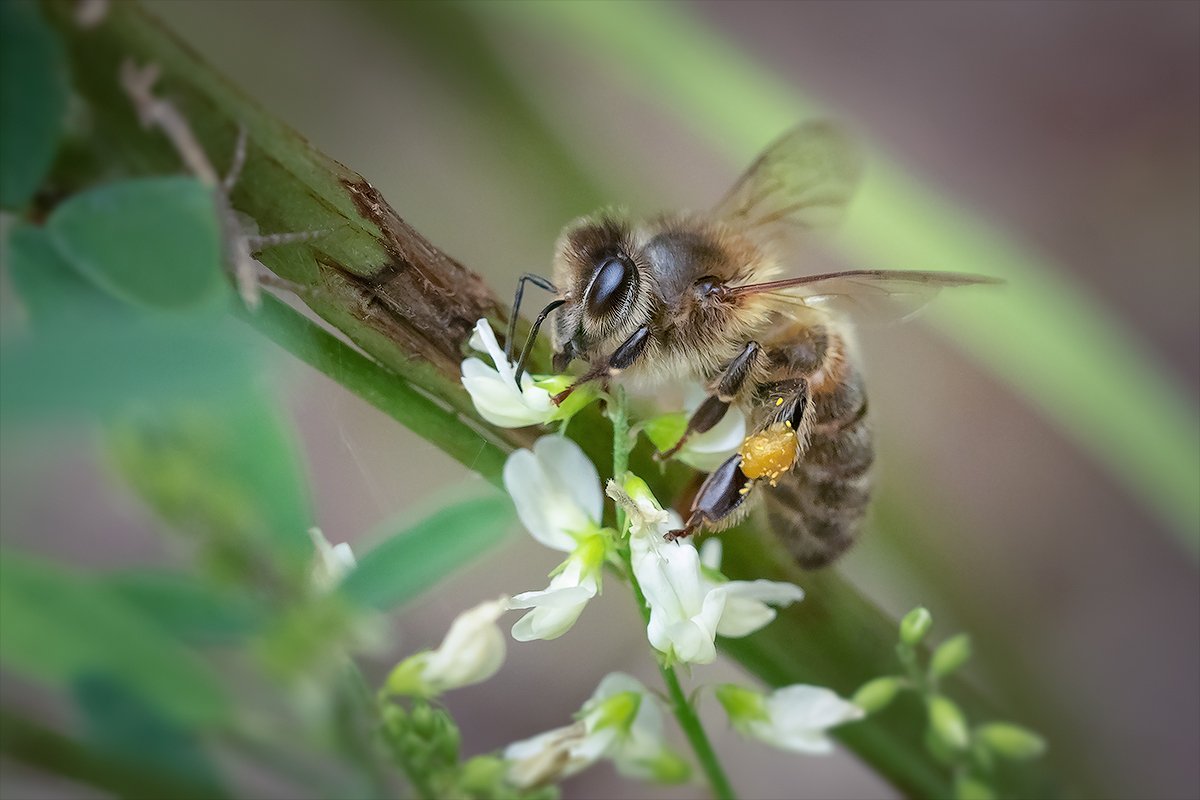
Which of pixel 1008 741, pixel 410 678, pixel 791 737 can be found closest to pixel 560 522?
pixel 410 678

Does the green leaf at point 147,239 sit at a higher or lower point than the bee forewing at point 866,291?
lower

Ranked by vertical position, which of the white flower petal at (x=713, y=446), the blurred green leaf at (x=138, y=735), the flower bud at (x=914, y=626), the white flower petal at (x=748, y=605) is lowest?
the blurred green leaf at (x=138, y=735)

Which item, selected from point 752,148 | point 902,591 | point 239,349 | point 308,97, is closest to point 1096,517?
point 902,591

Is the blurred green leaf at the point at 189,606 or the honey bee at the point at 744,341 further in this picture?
the honey bee at the point at 744,341

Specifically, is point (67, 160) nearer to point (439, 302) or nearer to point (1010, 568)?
point (439, 302)

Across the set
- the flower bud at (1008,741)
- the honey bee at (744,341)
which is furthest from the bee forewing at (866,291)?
the flower bud at (1008,741)

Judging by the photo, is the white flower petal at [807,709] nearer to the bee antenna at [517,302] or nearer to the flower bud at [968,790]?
the flower bud at [968,790]

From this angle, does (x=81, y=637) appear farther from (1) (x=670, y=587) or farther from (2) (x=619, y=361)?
(2) (x=619, y=361)
